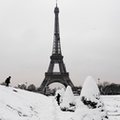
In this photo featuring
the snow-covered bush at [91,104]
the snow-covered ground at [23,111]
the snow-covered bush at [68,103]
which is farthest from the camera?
the snow-covered bush at [68,103]

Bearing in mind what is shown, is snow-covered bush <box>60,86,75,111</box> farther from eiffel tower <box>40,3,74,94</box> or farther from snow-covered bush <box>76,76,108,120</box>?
eiffel tower <box>40,3,74,94</box>

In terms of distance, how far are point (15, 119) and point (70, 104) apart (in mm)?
14728

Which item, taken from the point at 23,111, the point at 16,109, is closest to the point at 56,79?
the point at 23,111

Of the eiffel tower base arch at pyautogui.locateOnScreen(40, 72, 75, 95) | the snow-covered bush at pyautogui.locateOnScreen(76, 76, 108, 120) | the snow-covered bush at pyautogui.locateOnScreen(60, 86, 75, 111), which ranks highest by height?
the eiffel tower base arch at pyautogui.locateOnScreen(40, 72, 75, 95)

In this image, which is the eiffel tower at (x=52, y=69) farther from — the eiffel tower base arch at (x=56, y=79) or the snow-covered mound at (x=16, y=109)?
the snow-covered mound at (x=16, y=109)

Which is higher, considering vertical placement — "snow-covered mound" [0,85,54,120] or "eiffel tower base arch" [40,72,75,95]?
"eiffel tower base arch" [40,72,75,95]

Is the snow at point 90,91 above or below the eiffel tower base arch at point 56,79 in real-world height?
below

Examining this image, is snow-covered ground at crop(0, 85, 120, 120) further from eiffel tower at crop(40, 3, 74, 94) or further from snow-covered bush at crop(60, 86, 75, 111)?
eiffel tower at crop(40, 3, 74, 94)

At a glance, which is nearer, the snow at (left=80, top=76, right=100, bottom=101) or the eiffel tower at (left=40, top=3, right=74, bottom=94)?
the snow at (left=80, top=76, right=100, bottom=101)

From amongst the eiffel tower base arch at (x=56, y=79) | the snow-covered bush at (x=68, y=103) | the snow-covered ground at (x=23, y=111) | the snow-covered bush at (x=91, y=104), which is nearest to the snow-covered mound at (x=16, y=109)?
the snow-covered ground at (x=23, y=111)

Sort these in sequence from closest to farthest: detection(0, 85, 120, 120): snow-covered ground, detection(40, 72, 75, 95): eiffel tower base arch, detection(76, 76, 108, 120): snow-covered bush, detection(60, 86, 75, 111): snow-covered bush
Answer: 1. detection(76, 76, 108, 120): snow-covered bush
2. detection(0, 85, 120, 120): snow-covered ground
3. detection(60, 86, 75, 111): snow-covered bush
4. detection(40, 72, 75, 95): eiffel tower base arch

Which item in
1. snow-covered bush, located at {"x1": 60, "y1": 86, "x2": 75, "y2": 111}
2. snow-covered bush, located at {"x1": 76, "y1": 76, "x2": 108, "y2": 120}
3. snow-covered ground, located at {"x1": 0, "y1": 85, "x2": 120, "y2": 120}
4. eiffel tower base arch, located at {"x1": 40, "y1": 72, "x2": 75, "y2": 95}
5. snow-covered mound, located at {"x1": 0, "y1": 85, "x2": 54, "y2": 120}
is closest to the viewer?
snow-covered bush, located at {"x1": 76, "y1": 76, "x2": 108, "y2": 120}

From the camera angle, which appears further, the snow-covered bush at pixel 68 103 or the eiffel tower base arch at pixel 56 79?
the eiffel tower base arch at pixel 56 79

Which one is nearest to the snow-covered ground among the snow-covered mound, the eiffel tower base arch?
the snow-covered mound
